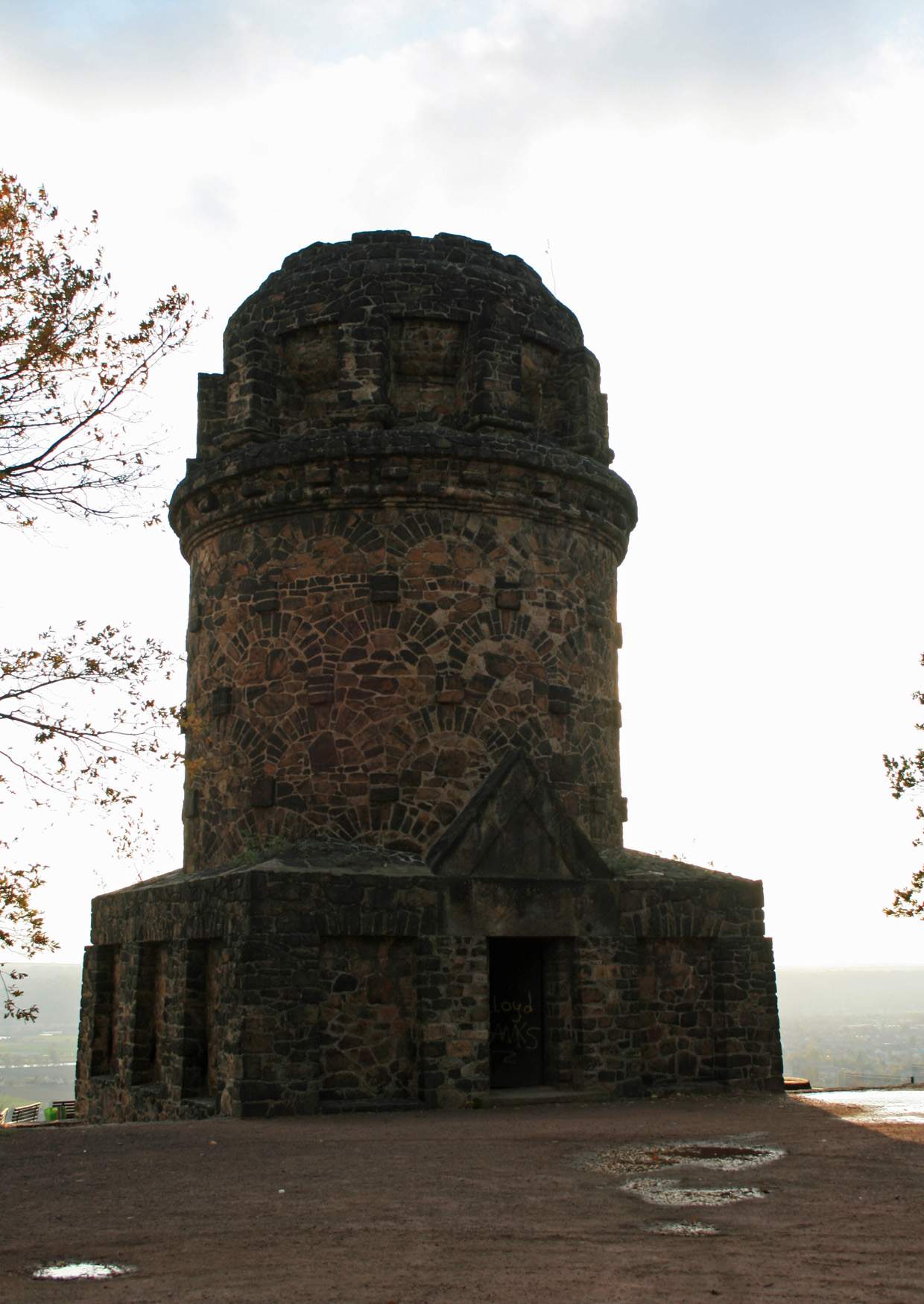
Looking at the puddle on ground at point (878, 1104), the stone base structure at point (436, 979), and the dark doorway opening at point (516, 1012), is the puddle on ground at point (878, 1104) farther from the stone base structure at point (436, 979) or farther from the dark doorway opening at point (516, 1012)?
the dark doorway opening at point (516, 1012)

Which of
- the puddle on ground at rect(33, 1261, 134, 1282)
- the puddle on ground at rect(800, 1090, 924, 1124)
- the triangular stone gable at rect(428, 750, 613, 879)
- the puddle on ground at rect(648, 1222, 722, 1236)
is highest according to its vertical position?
the triangular stone gable at rect(428, 750, 613, 879)

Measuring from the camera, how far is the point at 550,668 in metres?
16.3

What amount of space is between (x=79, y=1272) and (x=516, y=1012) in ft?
28.8

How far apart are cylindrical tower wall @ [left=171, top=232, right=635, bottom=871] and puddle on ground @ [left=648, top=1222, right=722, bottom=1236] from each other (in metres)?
7.81

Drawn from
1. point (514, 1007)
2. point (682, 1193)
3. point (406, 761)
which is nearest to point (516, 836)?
point (406, 761)

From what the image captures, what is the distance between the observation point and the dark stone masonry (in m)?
13.6

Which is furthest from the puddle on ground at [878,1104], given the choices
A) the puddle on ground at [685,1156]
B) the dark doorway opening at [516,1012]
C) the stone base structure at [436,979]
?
the dark doorway opening at [516,1012]

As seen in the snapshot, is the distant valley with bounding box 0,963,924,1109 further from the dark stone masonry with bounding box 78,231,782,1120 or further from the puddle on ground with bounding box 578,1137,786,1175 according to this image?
the puddle on ground with bounding box 578,1137,786,1175

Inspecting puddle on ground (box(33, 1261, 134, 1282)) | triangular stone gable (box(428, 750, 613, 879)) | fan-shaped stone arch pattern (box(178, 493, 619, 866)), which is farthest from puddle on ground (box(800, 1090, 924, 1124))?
puddle on ground (box(33, 1261, 134, 1282))

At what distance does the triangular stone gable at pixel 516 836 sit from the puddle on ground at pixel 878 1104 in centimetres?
374

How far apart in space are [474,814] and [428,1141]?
4515mm

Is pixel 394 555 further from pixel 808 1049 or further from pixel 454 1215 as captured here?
pixel 808 1049

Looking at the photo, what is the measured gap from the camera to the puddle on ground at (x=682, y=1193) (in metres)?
8.20

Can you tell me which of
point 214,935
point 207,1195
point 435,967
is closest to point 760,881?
point 435,967
